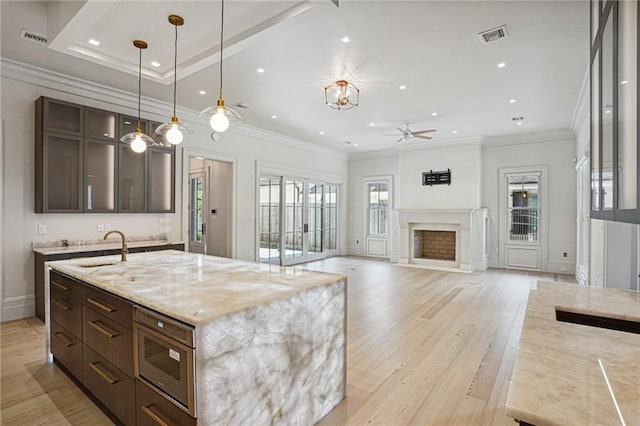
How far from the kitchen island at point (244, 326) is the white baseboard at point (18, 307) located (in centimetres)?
214

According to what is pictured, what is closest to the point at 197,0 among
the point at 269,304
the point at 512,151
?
the point at 269,304

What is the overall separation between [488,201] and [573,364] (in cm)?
796

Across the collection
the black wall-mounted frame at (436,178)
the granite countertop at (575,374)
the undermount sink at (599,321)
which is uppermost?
the black wall-mounted frame at (436,178)

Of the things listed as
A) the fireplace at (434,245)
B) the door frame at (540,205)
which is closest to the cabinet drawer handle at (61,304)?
the fireplace at (434,245)

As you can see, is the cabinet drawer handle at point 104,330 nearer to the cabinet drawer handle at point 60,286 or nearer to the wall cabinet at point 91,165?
the cabinet drawer handle at point 60,286

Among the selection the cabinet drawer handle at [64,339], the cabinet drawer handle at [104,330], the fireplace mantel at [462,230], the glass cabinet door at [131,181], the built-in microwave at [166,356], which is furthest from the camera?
the fireplace mantel at [462,230]

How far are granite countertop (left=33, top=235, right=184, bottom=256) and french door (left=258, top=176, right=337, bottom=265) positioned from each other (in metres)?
2.66

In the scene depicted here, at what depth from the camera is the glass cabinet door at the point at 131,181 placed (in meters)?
4.96

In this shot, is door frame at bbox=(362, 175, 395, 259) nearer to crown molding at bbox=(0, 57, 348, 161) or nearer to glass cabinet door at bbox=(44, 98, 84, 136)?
crown molding at bbox=(0, 57, 348, 161)

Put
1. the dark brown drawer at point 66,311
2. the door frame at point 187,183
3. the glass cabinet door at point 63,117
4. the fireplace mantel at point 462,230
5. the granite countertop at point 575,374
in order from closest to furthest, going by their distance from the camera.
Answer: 1. the granite countertop at point 575,374
2. the dark brown drawer at point 66,311
3. the glass cabinet door at point 63,117
4. the door frame at point 187,183
5. the fireplace mantel at point 462,230

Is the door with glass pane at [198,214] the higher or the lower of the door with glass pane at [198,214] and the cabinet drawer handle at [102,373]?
the higher

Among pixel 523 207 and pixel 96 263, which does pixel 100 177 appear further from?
pixel 523 207

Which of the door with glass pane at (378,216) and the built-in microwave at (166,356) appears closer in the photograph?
the built-in microwave at (166,356)

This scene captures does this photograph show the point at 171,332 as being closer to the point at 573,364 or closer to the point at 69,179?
the point at 573,364
